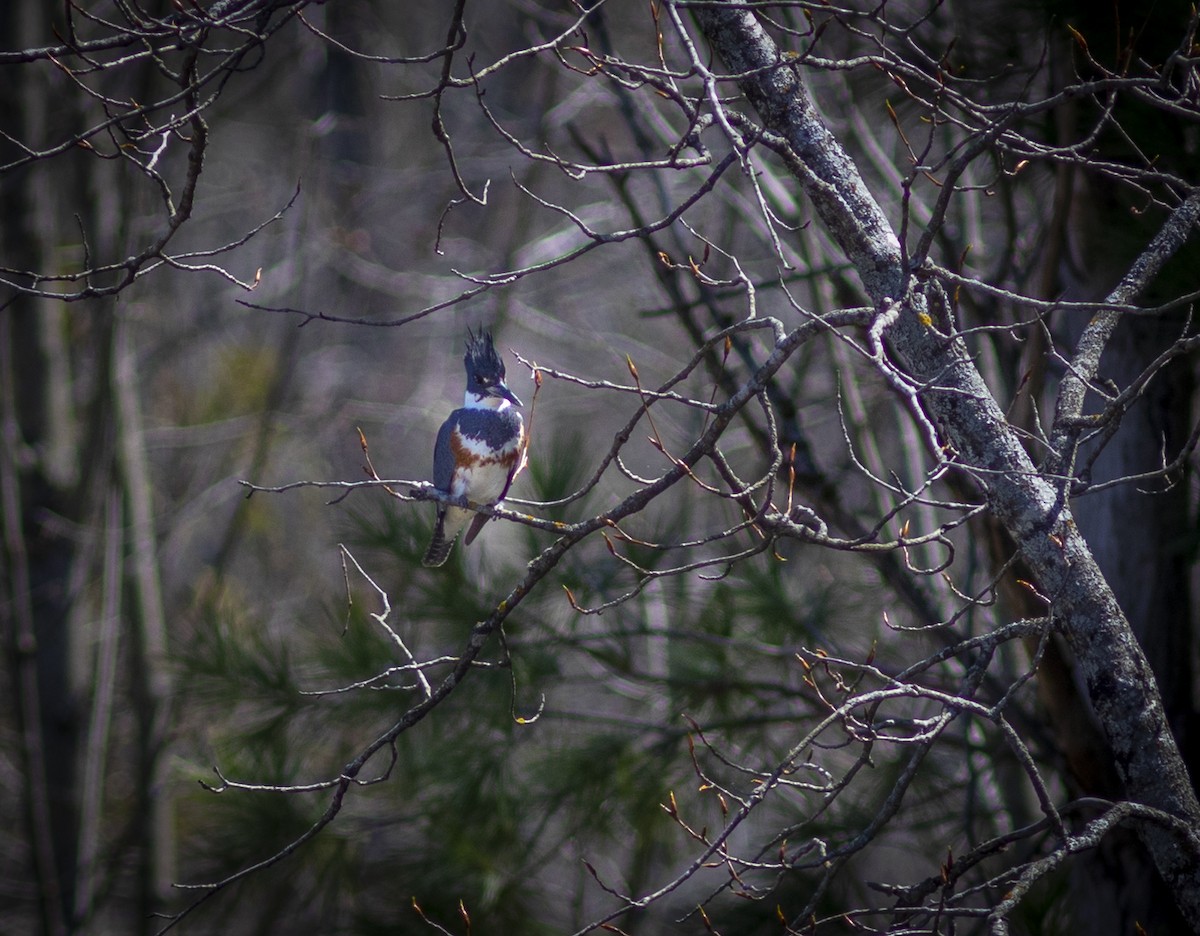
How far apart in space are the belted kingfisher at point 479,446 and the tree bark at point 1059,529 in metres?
1.17

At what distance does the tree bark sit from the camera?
1646mm

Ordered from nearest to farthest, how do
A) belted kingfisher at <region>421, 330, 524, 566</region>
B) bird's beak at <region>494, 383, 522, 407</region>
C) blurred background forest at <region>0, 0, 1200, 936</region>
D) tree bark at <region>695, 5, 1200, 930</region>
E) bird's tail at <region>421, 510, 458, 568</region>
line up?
tree bark at <region>695, 5, 1200, 930</region>
blurred background forest at <region>0, 0, 1200, 936</region>
bird's beak at <region>494, 383, 522, 407</region>
belted kingfisher at <region>421, 330, 524, 566</region>
bird's tail at <region>421, 510, 458, 568</region>

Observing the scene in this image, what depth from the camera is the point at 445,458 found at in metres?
2.91

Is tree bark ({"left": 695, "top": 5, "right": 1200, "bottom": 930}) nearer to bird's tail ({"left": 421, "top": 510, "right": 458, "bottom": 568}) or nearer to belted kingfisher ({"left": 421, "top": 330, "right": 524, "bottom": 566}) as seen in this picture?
belted kingfisher ({"left": 421, "top": 330, "right": 524, "bottom": 566})

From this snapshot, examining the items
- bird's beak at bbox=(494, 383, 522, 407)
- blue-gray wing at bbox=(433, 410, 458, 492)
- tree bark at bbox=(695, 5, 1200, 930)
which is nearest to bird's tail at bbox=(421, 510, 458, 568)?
blue-gray wing at bbox=(433, 410, 458, 492)

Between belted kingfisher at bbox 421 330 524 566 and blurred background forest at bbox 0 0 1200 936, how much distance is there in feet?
0.85

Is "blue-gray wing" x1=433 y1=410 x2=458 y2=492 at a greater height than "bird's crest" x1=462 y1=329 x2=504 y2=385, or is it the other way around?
"bird's crest" x1=462 y1=329 x2=504 y2=385

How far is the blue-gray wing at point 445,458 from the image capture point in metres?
2.87

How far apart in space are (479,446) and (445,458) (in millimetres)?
171

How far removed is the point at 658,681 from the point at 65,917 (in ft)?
8.17

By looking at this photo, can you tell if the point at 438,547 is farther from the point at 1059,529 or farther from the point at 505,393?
the point at 1059,529

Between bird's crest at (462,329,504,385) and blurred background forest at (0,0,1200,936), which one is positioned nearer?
blurred background forest at (0,0,1200,936)

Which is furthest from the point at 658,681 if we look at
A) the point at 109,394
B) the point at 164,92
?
the point at 164,92

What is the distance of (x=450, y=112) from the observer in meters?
6.83
